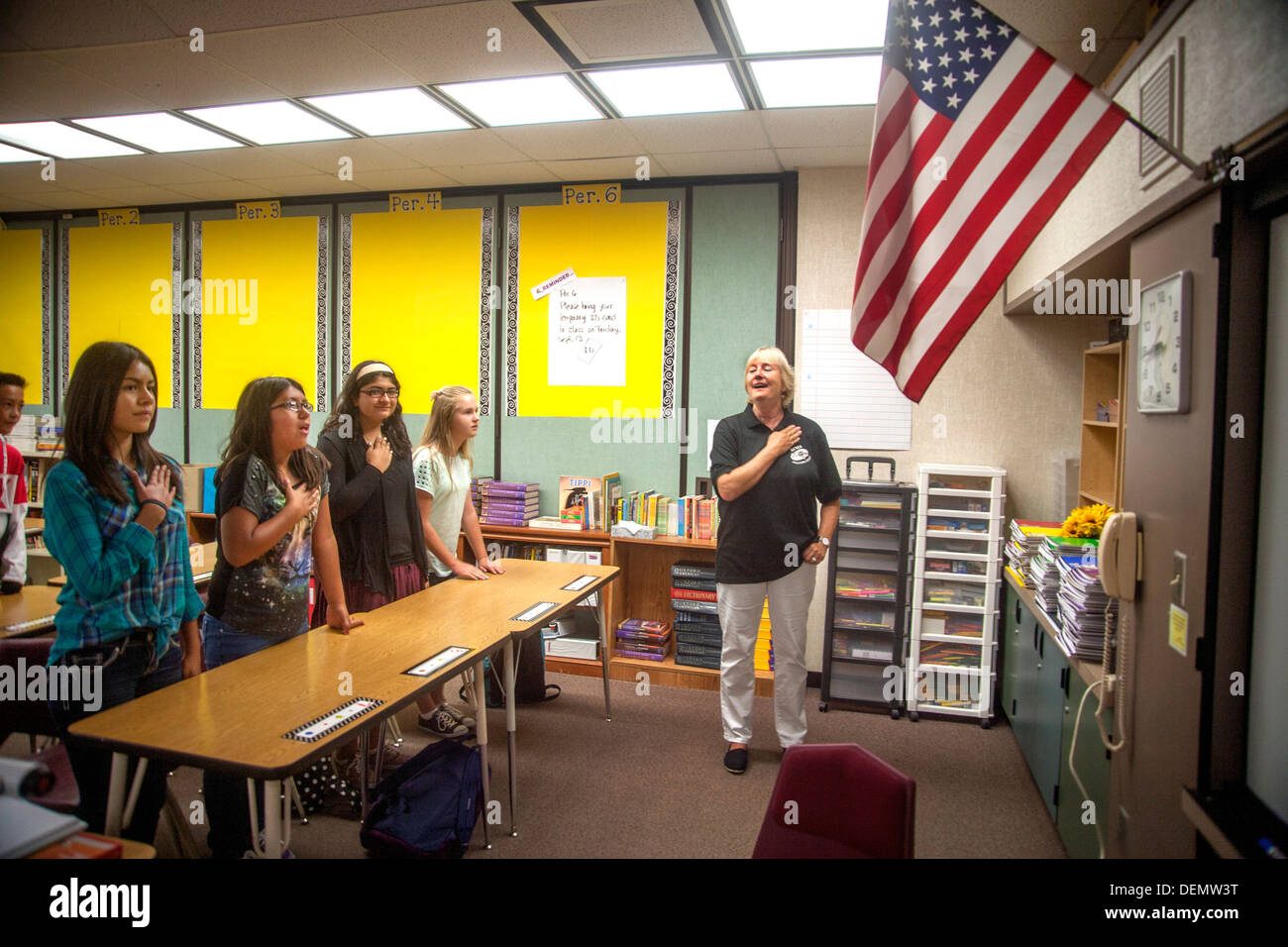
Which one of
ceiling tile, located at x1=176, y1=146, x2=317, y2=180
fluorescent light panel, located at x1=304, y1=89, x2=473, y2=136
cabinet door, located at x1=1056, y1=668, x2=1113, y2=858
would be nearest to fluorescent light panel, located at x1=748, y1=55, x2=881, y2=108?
fluorescent light panel, located at x1=304, y1=89, x2=473, y2=136

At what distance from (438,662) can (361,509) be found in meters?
1.01

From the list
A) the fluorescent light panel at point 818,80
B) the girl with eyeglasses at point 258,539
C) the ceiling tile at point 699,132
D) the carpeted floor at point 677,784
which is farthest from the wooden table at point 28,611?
the fluorescent light panel at point 818,80

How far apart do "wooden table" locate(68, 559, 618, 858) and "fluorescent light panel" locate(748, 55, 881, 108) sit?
2.48 metres

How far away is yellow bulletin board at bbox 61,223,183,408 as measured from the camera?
6105 millimetres

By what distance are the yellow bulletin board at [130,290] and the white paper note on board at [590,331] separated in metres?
3.10

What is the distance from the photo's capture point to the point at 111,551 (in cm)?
215

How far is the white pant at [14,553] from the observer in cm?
355

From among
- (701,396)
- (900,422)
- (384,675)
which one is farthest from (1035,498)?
(384,675)

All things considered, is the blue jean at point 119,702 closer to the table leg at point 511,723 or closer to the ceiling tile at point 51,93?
the table leg at point 511,723

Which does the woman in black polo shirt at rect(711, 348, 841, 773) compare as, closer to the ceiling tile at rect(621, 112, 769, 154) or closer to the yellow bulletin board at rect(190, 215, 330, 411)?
the ceiling tile at rect(621, 112, 769, 154)

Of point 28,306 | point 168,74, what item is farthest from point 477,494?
point 28,306

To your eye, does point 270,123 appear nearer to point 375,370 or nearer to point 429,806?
point 375,370

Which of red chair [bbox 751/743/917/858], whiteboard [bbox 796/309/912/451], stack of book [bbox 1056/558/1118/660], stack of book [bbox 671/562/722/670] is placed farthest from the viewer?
stack of book [bbox 671/562/722/670]

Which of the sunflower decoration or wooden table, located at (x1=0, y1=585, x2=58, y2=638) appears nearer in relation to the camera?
wooden table, located at (x1=0, y1=585, x2=58, y2=638)
